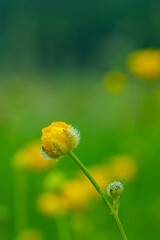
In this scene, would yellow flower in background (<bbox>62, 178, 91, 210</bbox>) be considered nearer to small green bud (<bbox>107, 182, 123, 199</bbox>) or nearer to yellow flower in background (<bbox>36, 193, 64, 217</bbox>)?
yellow flower in background (<bbox>36, 193, 64, 217</bbox>)

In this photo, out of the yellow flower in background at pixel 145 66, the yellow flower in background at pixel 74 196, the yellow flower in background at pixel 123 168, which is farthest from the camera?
the yellow flower in background at pixel 145 66

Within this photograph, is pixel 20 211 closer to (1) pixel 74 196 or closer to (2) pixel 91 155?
(1) pixel 74 196

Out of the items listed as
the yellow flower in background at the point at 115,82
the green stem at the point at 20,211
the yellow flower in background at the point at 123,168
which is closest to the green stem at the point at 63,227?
the green stem at the point at 20,211

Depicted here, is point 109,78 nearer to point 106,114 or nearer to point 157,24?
point 157,24

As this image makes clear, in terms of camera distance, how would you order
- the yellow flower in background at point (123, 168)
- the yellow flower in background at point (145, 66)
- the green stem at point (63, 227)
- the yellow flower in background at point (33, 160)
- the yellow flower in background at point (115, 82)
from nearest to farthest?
the yellow flower in background at point (33, 160), the green stem at point (63, 227), the yellow flower in background at point (123, 168), the yellow flower in background at point (145, 66), the yellow flower in background at point (115, 82)

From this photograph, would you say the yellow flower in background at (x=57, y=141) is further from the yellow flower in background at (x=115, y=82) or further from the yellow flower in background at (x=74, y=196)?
the yellow flower in background at (x=115, y=82)

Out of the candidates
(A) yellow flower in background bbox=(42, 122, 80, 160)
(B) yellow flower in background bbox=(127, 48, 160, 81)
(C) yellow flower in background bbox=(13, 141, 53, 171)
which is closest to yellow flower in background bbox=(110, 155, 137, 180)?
(C) yellow flower in background bbox=(13, 141, 53, 171)

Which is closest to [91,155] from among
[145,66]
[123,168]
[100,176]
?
[145,66]

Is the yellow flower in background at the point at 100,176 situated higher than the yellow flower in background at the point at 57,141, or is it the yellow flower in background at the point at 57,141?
the yellow flower in background at the point at 100,176

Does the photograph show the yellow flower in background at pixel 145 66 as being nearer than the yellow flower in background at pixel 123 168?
No
